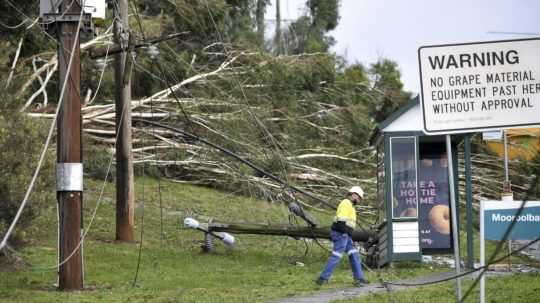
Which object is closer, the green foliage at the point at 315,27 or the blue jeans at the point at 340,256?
the blue jeans at the point at 340,256

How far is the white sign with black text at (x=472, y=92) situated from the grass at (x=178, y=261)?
5706mm

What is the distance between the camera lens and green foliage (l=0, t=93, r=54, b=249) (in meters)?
17.0

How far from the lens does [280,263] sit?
819 inches

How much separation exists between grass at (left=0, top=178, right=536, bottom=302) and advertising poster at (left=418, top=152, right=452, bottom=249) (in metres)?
1.13

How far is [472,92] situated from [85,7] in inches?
312

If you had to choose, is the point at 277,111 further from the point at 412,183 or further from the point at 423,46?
the point at 423,46

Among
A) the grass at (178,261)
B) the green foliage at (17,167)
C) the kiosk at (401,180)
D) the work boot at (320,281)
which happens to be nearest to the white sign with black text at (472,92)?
the grass at (178,261)

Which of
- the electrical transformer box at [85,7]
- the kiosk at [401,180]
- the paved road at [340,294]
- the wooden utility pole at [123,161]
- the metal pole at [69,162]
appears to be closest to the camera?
the paved road at [340,294]

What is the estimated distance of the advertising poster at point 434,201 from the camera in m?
21.0

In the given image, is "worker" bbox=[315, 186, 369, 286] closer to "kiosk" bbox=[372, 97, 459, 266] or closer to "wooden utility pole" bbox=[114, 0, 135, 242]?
"kiosk" bbox=[372, 97, 459, 266]

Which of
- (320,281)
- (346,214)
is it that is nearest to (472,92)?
(346,214)

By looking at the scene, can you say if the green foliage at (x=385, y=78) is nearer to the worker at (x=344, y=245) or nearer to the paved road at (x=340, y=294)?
the worker at (x=344, y=245)

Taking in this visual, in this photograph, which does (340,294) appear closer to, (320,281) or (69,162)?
(320,281)

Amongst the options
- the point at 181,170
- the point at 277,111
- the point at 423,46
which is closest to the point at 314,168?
the point at 277,111
